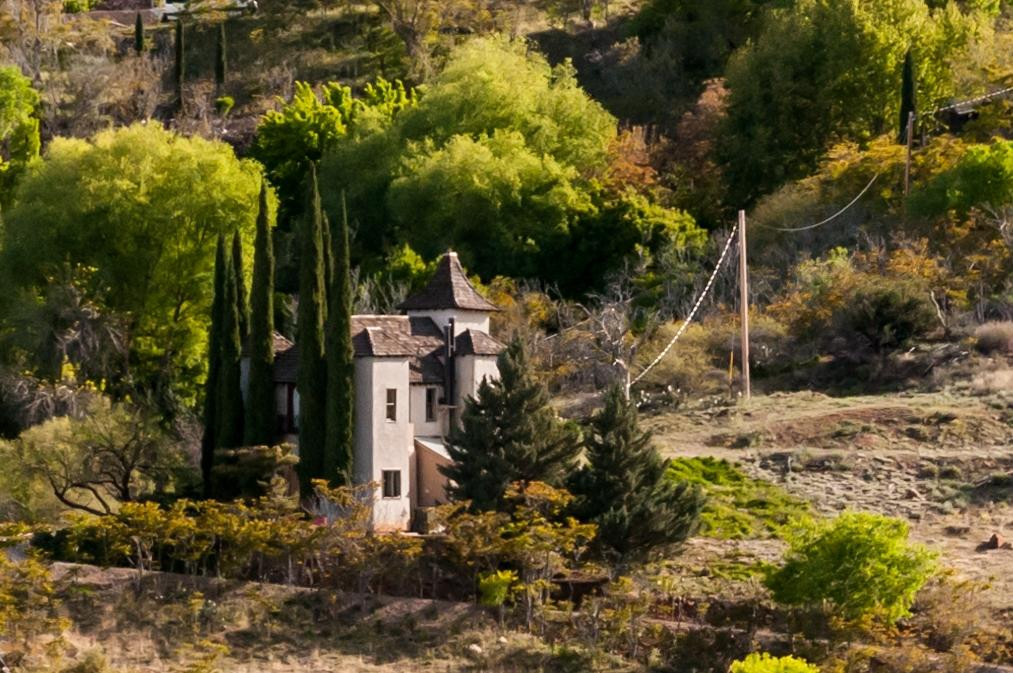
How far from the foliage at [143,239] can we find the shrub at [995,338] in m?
21.0

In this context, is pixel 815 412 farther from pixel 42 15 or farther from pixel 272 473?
pixel 42 15

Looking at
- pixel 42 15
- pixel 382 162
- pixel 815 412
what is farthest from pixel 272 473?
pixel 42 15

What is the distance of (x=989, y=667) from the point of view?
177ft

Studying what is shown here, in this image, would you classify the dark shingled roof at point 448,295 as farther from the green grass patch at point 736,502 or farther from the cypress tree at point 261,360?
the green grass patch at point 736,502

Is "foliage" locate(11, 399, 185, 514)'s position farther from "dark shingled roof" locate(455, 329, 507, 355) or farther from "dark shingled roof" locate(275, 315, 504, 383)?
"dark shingled roof" locate(455, 329, 507, 355)

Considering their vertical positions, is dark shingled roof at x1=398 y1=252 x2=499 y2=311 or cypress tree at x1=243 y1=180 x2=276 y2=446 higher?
dark shingled roof at x1=398 y1=252 x2=499 y2=311

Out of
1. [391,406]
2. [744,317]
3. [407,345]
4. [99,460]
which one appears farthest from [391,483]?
[744,317]

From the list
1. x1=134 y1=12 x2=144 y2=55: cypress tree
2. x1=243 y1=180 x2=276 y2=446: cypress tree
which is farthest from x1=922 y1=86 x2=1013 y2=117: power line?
x1=134 y1=12 x2=144 y2=55: cypress tree

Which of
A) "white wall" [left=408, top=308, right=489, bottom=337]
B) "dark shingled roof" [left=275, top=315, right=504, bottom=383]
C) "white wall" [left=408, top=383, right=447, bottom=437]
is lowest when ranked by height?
"white wall" [left=408, top=383, right=447, bottom=437]

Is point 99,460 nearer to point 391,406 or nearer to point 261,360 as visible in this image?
point 261,360

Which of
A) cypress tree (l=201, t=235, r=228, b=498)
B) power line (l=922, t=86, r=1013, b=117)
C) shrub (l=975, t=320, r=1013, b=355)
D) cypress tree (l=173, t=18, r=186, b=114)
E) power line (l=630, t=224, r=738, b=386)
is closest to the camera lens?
cypress tree (l=201, t=235, r=228, b=498)

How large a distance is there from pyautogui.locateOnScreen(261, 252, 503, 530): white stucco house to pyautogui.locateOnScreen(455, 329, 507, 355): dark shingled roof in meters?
0.02

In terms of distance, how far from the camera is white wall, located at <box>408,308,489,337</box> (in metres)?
65.9

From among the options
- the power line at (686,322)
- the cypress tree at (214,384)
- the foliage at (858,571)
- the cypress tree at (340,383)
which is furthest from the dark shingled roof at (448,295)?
the foliage at (858,571)
